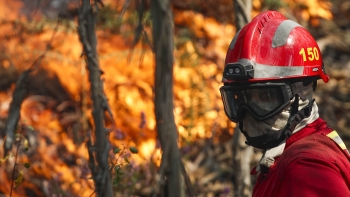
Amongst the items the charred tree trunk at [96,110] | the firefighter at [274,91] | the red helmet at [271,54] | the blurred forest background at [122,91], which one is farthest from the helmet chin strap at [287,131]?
the blurred forest background at [122,91]

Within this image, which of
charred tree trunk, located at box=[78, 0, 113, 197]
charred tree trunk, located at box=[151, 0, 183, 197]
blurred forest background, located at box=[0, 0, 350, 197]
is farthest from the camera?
blurred forest background, located at box=[0, 0, 350, 197]

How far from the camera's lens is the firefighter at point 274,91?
2.74m

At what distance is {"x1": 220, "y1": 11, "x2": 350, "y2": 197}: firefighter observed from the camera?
274 cm

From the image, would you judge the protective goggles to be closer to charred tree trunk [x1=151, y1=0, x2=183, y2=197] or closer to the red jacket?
the red jacket

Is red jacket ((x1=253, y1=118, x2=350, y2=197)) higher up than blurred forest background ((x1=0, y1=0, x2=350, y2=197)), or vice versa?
blurred forest background ((x1=0, y1=0, x2=350, y2=197))

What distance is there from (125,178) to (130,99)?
1.95 metres

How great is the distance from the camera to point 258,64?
277cm

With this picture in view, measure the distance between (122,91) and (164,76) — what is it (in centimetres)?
410

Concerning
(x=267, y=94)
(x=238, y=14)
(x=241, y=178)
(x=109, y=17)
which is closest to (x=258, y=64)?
(x=267, y=94)

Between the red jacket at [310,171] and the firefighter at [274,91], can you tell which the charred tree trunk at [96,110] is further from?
the red jacket at [310,171]

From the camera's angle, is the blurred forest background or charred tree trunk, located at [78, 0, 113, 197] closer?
charred tree trunk, located at [78, 0, 113, 197]

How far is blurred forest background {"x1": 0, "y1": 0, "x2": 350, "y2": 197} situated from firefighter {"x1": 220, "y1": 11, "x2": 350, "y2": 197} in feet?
9.49

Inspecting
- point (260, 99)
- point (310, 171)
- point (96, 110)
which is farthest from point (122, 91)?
point (310, 171)

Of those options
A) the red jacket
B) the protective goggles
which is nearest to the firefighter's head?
the protective goggles
